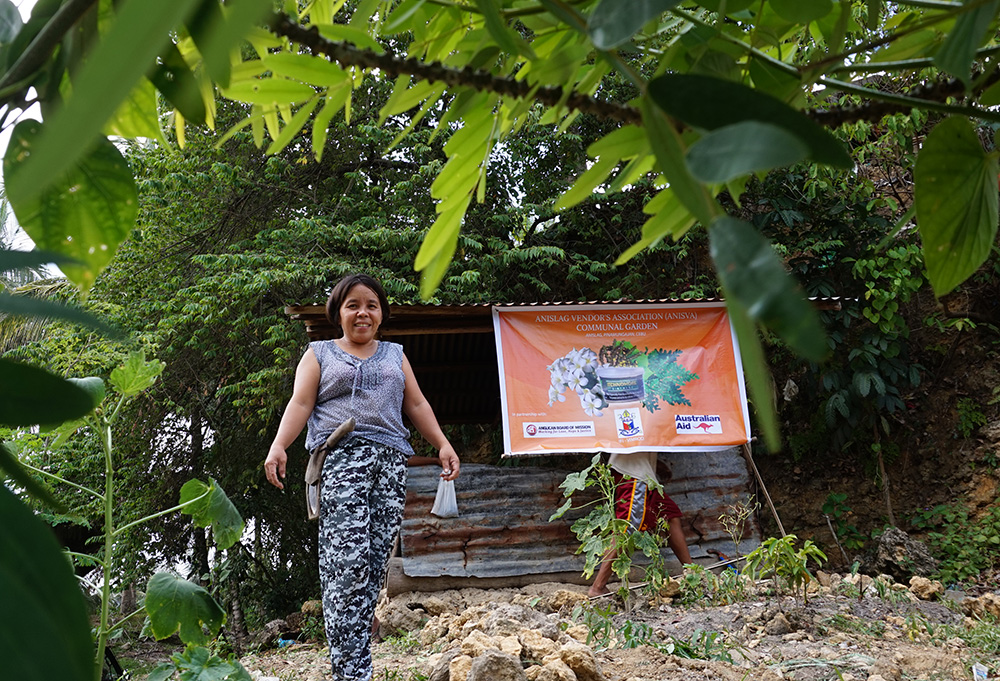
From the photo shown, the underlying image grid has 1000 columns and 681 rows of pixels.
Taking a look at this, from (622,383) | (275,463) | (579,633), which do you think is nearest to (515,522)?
(622,383)

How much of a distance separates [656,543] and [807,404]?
14.2 feet

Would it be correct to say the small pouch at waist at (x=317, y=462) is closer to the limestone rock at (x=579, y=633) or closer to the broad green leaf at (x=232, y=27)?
the limestone rock at (x=579, y=633)

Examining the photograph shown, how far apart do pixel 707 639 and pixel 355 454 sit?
4.98 feet

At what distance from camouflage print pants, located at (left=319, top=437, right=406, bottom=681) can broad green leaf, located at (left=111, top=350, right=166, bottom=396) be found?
1.18 metres

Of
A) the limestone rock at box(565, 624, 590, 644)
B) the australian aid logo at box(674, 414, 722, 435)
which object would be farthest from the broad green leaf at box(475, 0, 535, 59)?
the australian aid logo at box(674, 414, 722, 435)

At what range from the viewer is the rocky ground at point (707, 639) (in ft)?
7.82

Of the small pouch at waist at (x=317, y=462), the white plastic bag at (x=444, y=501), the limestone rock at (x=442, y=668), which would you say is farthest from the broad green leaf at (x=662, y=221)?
the white plastic bag at (x=444, y=501)

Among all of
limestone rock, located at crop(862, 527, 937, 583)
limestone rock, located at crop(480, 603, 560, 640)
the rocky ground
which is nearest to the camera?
the rocky ground

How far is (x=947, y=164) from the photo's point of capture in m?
0.41

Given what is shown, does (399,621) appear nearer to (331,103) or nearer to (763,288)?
(331,103)

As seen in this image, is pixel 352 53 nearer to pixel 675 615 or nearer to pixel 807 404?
pixel 675 615

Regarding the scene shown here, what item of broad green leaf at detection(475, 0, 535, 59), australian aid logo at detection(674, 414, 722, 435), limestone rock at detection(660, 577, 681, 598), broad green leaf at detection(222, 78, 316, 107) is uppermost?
australian aid logo at detection(674, 414, 722, 435)

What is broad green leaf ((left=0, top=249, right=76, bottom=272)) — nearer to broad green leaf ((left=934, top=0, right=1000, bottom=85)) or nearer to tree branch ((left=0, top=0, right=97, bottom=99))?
tree branch ((left=0, top=0, right=97, bottom=99))

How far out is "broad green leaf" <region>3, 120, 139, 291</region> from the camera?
1.18ft
